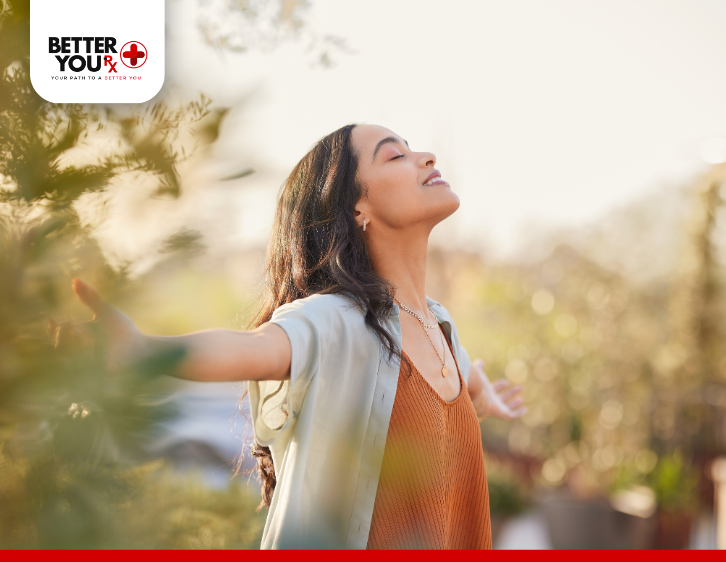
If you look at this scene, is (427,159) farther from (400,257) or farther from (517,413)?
(517,413)

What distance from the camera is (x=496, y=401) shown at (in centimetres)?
175

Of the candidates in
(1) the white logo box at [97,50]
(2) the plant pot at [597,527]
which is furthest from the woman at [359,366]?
(2) the plant pot at [597,527]

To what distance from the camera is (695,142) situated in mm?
4516

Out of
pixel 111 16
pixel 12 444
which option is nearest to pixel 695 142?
pixel 111 16

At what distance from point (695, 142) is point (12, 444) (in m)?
4.96

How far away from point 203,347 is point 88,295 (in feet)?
0.65

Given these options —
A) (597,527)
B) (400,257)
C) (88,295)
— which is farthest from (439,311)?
(597,527)

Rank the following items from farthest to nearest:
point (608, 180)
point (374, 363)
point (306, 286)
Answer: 1. point (608, 180)
2. point (306, 286)
3. point (374, 363)

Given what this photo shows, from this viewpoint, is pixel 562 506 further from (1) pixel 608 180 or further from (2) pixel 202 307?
(2) pixel 202 307

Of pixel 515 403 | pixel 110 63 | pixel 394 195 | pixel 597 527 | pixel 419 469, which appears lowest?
pixel 597 527

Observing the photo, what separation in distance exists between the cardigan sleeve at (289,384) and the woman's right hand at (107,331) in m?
0.42

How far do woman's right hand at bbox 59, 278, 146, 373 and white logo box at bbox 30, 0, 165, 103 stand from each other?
0.25m

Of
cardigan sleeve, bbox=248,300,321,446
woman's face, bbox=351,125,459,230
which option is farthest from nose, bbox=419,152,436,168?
cardigan sleeve, bbox=248,300,321,446

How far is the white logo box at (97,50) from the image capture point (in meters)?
0.74
